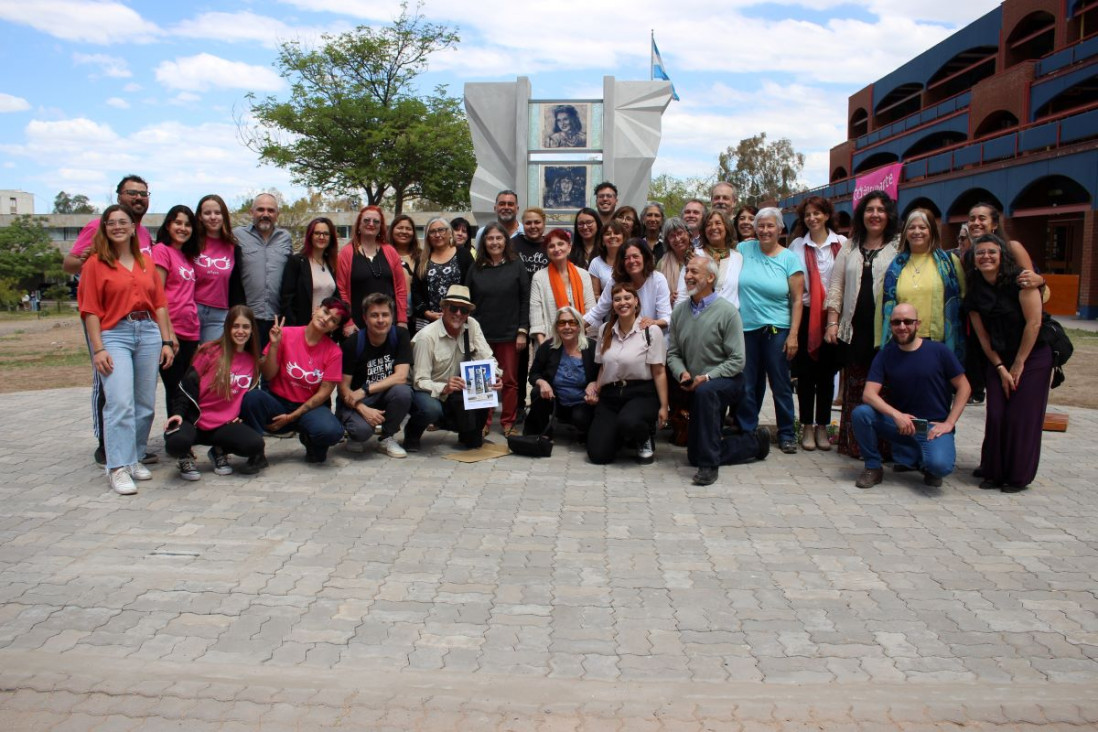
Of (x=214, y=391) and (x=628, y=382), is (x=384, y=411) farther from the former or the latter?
(x=628, y=382)

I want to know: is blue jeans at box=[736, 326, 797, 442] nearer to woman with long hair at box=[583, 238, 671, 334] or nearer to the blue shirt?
the blue shirt

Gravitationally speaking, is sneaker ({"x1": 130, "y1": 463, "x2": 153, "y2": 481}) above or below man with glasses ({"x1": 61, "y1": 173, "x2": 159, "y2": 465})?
below

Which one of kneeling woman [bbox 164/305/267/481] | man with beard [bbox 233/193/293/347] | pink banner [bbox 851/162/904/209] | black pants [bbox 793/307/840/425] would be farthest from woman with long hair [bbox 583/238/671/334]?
pink banner [bbox 851/162/904/209]

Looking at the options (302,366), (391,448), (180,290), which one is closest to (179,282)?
(180,290)

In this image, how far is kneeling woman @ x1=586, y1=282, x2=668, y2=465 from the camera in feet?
21.1

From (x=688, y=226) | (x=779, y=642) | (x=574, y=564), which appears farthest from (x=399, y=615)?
(x=688, y=226)

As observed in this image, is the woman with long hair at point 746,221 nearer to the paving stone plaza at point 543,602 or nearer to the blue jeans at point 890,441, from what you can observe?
the blue jeans at point 890,441

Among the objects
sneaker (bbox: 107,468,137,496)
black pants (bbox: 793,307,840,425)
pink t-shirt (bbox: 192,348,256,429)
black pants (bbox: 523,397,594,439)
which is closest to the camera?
sneaker (bbox: 107,468,137,496)

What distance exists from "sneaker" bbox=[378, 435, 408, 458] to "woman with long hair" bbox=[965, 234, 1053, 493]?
4218 millimetres

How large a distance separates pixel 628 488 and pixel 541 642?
2.47 meters

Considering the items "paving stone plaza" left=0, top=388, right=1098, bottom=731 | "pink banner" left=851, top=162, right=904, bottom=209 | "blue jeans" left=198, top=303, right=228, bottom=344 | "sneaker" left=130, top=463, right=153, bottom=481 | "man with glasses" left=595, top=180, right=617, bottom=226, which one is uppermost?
"pink banner" left=851, top=162, right=904, bottom=209

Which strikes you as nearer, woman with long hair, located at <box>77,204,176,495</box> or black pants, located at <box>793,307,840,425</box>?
woman with long hair, located at <box>77,204,176,495</box>

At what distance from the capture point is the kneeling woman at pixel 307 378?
619 cm

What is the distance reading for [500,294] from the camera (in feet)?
23.8
